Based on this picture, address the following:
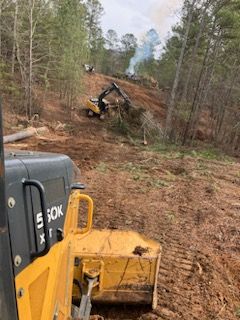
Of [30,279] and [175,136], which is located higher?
[30,279]

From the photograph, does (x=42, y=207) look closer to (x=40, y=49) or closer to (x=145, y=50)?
(x=40, y=49)

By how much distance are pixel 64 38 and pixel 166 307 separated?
23551 mm

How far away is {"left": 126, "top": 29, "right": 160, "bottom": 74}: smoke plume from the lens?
197ft

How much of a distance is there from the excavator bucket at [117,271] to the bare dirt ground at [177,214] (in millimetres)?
346

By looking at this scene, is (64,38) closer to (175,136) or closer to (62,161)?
(175,136)

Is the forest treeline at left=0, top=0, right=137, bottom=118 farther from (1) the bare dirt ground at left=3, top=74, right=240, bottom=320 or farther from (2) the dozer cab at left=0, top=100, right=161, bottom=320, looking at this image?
(2) the dozer cab at left=0, top=100, right=161, bottom=320

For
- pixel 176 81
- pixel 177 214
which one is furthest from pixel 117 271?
pixel 176 81

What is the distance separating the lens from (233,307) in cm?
508

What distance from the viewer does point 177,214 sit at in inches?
322

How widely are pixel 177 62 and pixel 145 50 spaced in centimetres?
3843

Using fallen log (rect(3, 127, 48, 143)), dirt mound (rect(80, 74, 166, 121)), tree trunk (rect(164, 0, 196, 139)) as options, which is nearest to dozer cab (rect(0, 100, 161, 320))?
fallen log (rect(3, 127, 48, 143))

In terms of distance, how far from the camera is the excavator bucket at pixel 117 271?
14.1 feet

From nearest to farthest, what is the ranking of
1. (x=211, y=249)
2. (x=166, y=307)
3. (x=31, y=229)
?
1. (x=31, y=229)
2. (x=166, y=307)
3. (x=211, y=249)

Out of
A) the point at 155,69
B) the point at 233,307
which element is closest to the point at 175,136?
the point at 233,307
